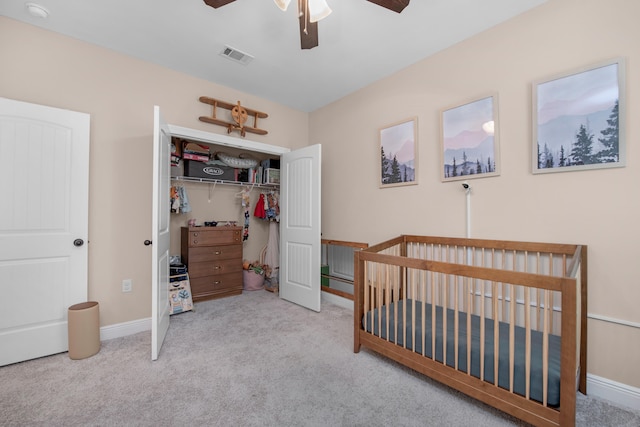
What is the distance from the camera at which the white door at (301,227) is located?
307cm

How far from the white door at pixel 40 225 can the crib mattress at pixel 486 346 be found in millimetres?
2427

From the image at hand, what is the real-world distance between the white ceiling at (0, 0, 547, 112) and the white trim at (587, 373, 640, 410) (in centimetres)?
252

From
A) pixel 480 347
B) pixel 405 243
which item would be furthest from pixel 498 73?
pixel 480 347

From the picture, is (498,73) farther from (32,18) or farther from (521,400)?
(32,18)

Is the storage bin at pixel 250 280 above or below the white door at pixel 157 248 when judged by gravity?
below

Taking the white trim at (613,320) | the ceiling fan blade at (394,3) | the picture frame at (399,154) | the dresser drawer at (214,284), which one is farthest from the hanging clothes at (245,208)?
the white trim at (613,320)

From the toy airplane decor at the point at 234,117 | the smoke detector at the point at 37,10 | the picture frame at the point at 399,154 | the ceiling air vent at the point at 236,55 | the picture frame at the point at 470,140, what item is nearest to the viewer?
the smoke detector at the point at 37,10

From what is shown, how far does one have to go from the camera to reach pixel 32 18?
2074 mm

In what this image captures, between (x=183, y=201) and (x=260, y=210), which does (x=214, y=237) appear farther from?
(x=260, y=210)

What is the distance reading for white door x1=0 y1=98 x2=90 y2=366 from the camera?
1.98 metres

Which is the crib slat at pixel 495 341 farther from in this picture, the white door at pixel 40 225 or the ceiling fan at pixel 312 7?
the white door at pixel 40 225

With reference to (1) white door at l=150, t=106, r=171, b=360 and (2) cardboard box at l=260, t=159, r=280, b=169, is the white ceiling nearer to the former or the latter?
(1) white door at l=150, t=106, r=171, b=360

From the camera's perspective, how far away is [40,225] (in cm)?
209

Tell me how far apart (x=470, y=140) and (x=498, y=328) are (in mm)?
1505
